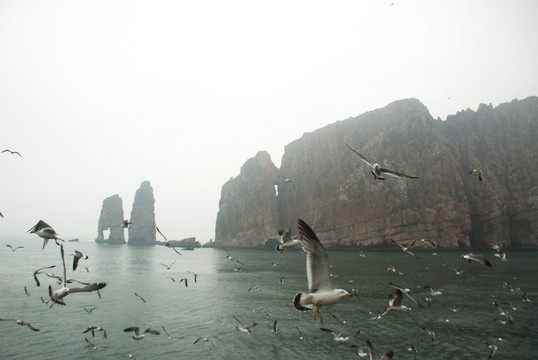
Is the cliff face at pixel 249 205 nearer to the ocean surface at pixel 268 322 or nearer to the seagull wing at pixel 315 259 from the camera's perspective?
the ocean surface at pixel 268 322

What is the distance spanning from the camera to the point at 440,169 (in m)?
99.1

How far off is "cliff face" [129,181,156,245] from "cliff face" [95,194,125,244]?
28.7 feet

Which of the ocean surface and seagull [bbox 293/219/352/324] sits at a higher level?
seagull [bbox 293/219/352/324]

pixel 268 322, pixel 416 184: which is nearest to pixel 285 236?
pixel 268 322

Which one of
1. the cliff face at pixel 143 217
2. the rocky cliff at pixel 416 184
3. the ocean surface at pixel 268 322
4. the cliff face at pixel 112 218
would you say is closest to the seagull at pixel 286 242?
the ocean surface at pixel 268 322

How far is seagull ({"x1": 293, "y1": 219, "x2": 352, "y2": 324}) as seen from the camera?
245 inches

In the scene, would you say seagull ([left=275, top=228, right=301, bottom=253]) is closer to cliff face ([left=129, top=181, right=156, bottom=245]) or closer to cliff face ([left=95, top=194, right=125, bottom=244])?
cliff face ([left=129, top=181, right=156, bottom=245])

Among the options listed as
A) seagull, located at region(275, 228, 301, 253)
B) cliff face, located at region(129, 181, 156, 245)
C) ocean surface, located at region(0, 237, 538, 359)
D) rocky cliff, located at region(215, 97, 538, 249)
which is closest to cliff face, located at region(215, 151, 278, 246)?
rocky cliff, located at region(215, 97, 538, 249)

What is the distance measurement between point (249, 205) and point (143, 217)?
278ft

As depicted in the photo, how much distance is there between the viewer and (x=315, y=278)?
6645 mm

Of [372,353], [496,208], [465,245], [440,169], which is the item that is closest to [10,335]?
[372,353]

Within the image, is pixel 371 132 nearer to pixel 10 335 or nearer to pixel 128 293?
pixel 128 293

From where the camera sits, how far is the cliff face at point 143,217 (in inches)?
7244

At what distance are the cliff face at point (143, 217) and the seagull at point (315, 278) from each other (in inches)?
7628
